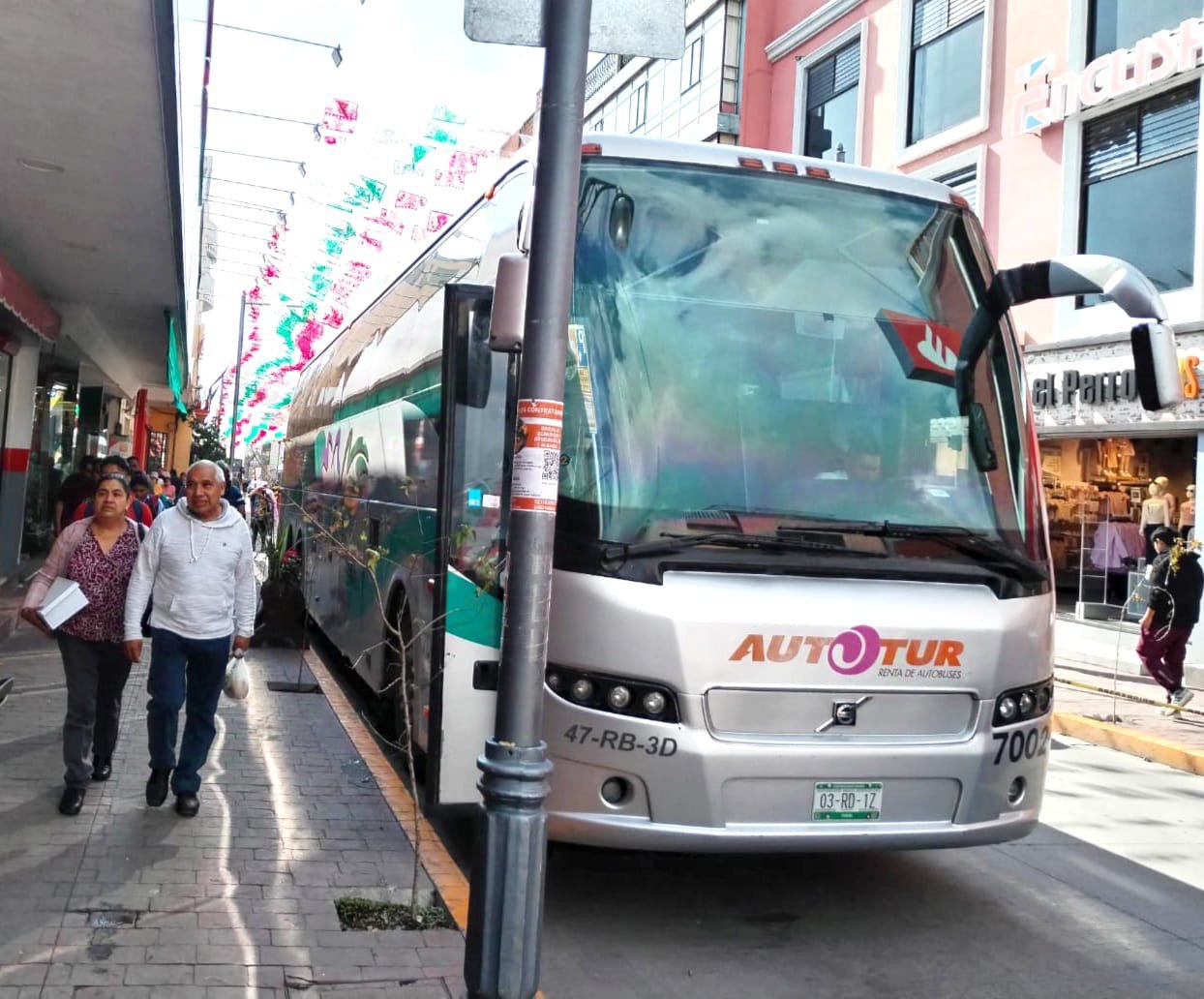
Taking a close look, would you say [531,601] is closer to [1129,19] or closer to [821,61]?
[1129,19]

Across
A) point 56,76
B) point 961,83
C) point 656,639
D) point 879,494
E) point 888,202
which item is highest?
point 961,83

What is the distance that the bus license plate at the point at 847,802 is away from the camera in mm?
5086

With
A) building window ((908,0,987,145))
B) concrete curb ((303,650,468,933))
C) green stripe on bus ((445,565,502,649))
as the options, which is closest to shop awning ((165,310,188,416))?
concrete curb ((303,650,468,933))

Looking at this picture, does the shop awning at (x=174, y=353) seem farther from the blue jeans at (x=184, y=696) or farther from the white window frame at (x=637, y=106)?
the blue jeans at (x=184, y=696)

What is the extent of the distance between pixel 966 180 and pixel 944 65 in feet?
7.24

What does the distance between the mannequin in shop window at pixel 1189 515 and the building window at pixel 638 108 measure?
1736 cm

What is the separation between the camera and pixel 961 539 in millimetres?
5391

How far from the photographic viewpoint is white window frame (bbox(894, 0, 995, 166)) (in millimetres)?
17781

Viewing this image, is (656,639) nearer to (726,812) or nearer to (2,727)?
(726,812)

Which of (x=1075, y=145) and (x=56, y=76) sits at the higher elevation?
(x=1075, y=145)

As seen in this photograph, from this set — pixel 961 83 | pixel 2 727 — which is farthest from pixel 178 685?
pixel 961 83

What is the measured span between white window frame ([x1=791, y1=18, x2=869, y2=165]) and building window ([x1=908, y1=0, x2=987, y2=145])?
1.25 m

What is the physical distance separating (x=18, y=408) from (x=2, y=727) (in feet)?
37.0

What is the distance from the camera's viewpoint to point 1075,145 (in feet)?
52.9
